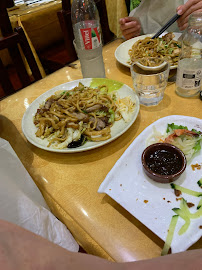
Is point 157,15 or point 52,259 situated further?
point 157,15

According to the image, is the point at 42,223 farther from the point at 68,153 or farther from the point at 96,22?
the point at 96,22

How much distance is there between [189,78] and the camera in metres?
1.09

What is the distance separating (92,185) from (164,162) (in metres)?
0.30

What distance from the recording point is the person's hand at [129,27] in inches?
73.0

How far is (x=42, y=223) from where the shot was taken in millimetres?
737

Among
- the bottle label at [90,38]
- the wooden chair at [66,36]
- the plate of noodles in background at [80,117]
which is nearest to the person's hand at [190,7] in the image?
the bottle label at [90,38]

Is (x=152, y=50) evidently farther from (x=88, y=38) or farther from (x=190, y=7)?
(x=88, y=38)

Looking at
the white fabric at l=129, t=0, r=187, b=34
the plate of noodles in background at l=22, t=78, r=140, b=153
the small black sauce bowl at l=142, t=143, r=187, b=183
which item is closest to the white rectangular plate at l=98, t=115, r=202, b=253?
the small black sauce bowl at l=142, t=143, r=187, b=183

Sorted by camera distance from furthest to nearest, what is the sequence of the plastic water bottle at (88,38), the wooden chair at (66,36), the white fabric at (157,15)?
the wooden chair at (66,36) → the white fabric at (157,15) → the plastic water bottle at (88,38)

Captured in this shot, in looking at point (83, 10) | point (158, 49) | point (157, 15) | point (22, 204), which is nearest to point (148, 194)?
point (22, 204)

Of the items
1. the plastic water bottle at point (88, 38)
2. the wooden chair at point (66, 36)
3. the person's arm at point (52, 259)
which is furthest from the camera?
the wooden chair at point (66, 36)

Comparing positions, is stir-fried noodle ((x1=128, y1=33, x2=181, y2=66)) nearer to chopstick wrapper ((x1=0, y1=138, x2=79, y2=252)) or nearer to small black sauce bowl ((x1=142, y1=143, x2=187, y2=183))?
small black sauce bowl ((x1=142, y1=143, x2=187, y2=183))

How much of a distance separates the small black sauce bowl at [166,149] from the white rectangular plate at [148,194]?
3 centimetres

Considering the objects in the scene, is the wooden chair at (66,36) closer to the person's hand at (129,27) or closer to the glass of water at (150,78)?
the person's hand at (129,27)
